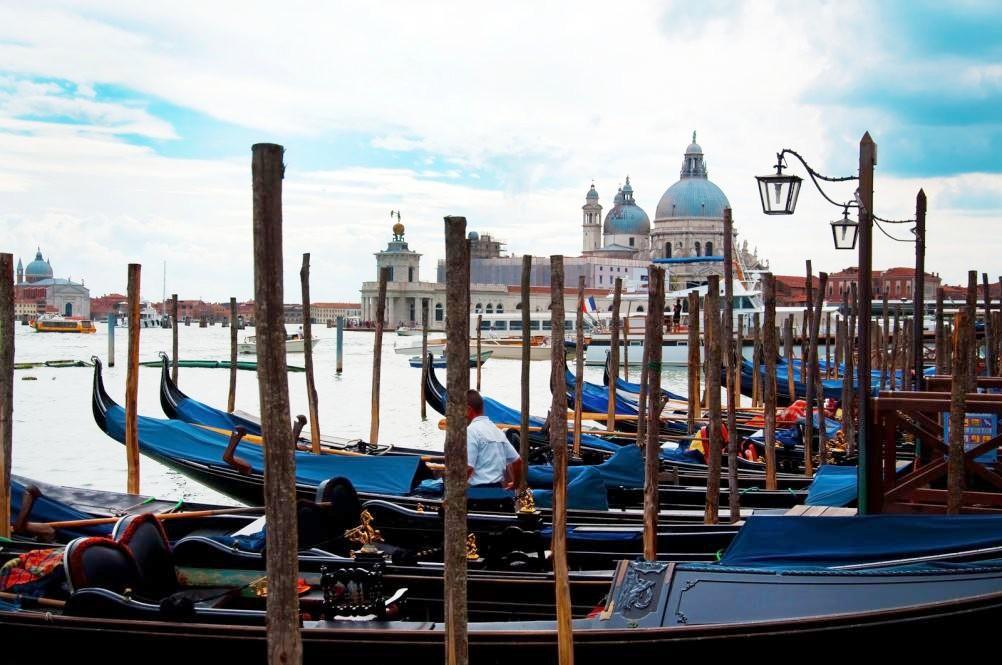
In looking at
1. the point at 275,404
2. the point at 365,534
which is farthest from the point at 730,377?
the point at 275,404

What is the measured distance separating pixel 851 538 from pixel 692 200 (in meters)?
54.0

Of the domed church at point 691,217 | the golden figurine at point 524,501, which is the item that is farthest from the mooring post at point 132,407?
the domed church at point 691,217

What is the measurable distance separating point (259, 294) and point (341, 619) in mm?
1529

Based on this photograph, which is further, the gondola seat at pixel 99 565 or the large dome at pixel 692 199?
the large dome at pixel 692 199

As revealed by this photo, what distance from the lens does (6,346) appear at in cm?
515

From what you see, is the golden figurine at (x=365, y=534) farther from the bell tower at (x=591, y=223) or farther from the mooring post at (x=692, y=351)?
the bell tower at (x=591, y=223)

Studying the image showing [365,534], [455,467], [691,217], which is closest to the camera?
[455,467]

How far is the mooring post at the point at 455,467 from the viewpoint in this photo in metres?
3.05

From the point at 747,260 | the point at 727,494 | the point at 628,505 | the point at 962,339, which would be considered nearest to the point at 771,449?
the point at 727,494

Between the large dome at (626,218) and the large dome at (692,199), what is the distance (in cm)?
978

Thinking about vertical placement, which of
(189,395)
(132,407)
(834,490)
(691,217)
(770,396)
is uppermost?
(691,217)

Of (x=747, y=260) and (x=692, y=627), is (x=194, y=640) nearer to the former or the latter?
(x=692, y=627)

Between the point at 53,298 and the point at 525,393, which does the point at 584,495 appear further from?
the point at 53,298

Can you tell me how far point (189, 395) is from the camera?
844 inches
